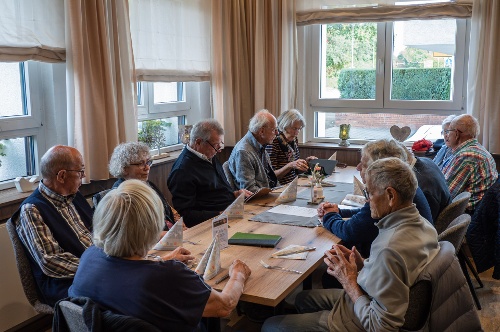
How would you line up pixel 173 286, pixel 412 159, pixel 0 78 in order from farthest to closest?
pixel 0 78 < pixel 412 159 < pixel 173 286

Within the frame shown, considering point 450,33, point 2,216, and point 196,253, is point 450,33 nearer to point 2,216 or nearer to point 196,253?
point 196,253

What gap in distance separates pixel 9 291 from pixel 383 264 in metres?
2.08

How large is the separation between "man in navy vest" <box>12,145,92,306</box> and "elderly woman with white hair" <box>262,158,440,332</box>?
0.91 m

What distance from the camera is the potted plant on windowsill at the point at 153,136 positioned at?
425 cm

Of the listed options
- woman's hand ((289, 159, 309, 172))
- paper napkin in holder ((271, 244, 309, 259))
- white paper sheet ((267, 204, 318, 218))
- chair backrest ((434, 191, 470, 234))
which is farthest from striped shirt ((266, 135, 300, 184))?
paper napkin in holder ((271, 244, 309, 259))

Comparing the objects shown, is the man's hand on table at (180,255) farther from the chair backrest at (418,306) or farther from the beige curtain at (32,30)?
the beige curtain at (32,30)

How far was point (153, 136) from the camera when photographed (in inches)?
169

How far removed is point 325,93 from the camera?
5.33 meters

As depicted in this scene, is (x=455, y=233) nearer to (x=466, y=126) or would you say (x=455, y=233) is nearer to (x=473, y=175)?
(x=473, y=175)

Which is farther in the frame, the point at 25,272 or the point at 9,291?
the point at 9,291

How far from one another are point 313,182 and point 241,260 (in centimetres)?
120

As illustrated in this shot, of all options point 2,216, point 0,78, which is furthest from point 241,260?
point 0,78

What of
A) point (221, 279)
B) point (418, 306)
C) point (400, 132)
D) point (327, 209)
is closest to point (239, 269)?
point (221, 279)

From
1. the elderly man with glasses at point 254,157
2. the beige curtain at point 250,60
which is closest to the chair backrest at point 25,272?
the elderly man with glasses at point 254,157
